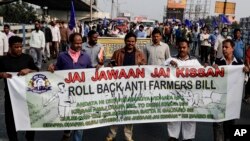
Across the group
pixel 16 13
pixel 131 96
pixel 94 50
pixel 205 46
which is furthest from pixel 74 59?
pixel 16 13

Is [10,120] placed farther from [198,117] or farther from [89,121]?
[198,117]

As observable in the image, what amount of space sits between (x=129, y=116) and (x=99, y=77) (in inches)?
25.7

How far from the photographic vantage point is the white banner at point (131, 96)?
18.7ft

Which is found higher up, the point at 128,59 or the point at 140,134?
the point at 128,59

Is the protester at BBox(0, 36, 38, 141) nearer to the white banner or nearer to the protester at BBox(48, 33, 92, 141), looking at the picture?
the white banner

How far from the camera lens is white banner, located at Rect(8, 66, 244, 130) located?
5711 millimetres

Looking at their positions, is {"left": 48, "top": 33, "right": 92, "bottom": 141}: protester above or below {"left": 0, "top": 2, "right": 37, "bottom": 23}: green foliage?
above

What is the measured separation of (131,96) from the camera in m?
5.89

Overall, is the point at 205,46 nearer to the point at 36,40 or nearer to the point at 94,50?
the point at 36,40

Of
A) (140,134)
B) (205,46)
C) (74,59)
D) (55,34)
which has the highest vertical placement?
(74,59)

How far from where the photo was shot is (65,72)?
5.72 meters

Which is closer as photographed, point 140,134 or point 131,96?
point 131,96

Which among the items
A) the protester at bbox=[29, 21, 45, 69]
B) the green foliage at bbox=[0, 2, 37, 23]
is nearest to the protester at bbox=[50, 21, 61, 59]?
the protester at bbox=[29, 21, 45, 69]

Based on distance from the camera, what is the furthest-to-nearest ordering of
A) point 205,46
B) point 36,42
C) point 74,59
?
1. point 205,46
2. point 36,42
3. point 74,59
